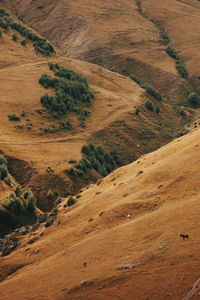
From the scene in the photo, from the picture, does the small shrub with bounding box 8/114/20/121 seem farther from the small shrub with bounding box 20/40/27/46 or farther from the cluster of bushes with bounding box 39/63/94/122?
the small shrub with bounding box 20/40/27/46

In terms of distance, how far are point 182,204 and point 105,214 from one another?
9.53 metres

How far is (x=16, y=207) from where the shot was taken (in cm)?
7525

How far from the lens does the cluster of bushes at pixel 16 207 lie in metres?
73.1

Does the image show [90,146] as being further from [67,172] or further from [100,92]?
[100,92]

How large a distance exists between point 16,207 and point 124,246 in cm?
3506

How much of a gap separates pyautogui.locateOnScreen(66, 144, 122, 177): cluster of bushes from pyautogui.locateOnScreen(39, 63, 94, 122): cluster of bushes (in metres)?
20.8

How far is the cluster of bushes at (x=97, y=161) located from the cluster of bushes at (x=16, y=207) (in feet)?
67.8

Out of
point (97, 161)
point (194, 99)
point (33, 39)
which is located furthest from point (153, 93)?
point (97, 161)

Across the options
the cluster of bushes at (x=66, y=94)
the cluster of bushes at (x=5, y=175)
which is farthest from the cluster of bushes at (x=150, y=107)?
the cluster of bushes at (x=5, y=175)

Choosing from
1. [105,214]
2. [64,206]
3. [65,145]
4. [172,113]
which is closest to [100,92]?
[172,113]

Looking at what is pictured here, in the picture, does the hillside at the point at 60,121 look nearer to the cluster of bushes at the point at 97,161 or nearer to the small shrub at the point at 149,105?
the small shrub at the point at 149,105

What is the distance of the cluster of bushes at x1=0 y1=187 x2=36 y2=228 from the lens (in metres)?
73.1

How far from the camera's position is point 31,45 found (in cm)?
18850

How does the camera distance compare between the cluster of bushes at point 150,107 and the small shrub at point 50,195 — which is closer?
the small shrub at point 50,195
